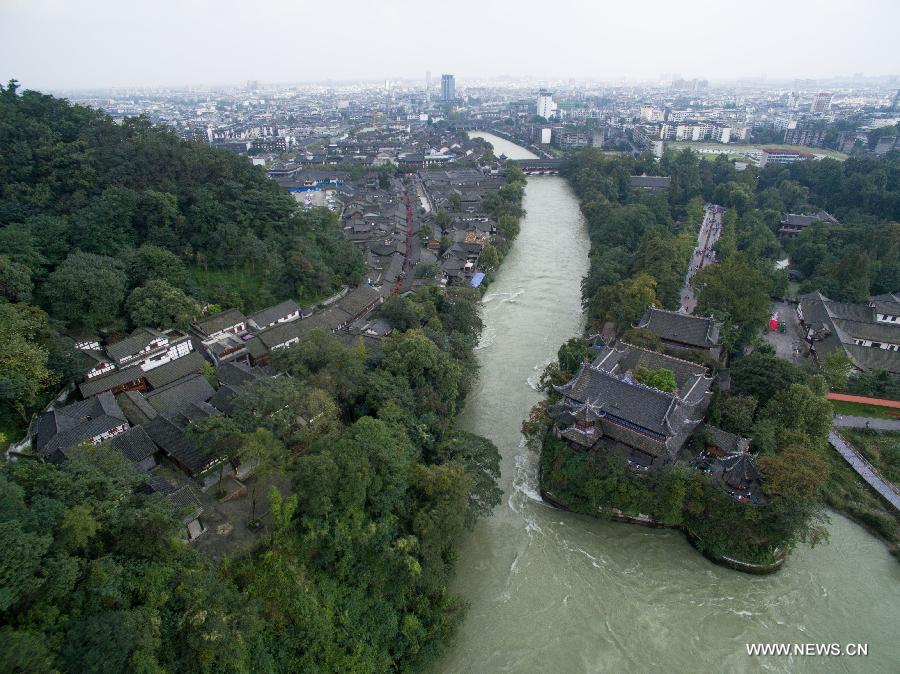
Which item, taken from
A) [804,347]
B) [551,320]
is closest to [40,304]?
[551,320]

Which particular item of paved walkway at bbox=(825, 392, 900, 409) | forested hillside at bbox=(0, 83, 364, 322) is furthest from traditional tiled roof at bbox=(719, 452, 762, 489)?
forested hillside at bbox=(0, 83, 364, 322)

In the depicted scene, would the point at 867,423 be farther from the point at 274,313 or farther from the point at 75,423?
the point at 75,423

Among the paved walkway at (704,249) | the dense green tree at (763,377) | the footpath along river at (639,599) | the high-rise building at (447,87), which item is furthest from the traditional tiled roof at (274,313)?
the high-rise building at (447,87)

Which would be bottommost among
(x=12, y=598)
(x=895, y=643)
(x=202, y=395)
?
(x=895, y=643)

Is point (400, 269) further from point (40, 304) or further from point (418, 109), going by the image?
point (418, 109)

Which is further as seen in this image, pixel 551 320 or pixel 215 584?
pixel 551 320

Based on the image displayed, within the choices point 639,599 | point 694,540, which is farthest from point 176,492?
point 694,540
